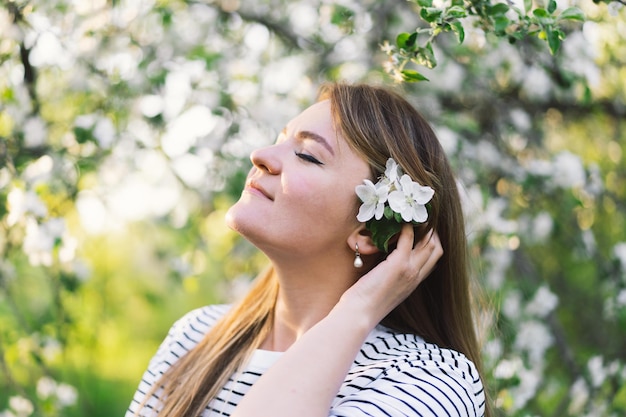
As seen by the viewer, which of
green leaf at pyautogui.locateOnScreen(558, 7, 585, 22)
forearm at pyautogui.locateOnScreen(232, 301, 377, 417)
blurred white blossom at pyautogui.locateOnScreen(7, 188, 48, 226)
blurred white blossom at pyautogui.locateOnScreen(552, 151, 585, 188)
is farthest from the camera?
blurred white blossom at pyautogui.locateOnScreen(552, 151, 585, 188)

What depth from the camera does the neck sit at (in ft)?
5.28

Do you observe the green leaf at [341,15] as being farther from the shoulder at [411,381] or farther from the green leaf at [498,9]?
the shoulder at [411,381]

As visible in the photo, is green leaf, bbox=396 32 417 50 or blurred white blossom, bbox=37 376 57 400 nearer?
green leaf, bbox=396 32 417 50

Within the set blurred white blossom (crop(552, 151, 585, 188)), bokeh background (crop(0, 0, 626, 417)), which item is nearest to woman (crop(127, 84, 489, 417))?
bokeh background (crop(0, 0, 626, 417))

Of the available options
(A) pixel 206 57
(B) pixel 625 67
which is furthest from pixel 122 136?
(B) pixel 625 67

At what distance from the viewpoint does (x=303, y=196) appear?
1.51 m

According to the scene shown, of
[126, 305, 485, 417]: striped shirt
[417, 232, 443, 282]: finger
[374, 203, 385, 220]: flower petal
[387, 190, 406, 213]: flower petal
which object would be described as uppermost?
[387, 190, 406, 213]: flower petal

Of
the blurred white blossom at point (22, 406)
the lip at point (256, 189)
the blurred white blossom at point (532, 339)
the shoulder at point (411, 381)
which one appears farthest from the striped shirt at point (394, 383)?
the blurred white blossom at point (532, 339)

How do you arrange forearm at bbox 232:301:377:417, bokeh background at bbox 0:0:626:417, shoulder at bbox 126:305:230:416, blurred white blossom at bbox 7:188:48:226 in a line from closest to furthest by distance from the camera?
forearm at bbox 232:301:377:417
shoulder at bbox 126:305:230:416
blurred white blossom at bbox 7:188:48:226
bokeh background at bbox 0:0:626:417

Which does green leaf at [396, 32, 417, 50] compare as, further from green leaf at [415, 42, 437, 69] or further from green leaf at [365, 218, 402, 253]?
green leaf at [365, 218, 402, 253]

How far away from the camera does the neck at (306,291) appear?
5.28 ft

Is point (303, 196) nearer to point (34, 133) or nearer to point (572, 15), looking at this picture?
point (572, 15)

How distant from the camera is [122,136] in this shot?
8.38 ft

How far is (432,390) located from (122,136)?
1.55 metres
